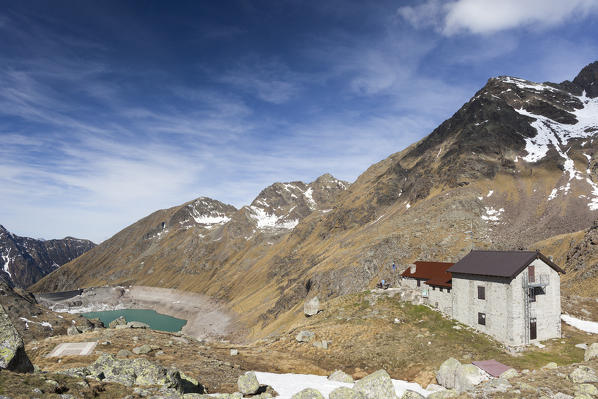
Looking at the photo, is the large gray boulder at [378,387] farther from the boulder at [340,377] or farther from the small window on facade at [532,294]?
the small window on facade at [532,294]

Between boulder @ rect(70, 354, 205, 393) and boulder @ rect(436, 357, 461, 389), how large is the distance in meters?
21.3

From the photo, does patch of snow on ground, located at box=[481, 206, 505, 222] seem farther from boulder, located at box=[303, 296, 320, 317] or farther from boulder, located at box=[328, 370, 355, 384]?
boulder, located at box=[328, 370, 355, 384]

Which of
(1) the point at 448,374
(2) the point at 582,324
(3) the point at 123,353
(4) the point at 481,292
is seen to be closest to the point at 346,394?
(1) the point at 448,374

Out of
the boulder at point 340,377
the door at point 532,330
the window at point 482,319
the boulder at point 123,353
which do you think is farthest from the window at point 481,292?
the boulder at point 123,353

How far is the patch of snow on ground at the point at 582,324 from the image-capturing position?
41781 mm

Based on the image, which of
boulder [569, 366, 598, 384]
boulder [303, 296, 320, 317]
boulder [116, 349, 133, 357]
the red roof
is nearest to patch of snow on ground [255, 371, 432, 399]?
boulder [569, 366, 598, 384]

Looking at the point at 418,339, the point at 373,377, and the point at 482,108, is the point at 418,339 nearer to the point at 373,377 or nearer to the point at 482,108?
the point at 373,377

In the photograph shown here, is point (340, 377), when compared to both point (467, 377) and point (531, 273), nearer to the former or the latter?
point (467, 377)

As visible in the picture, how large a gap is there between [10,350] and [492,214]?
115555 millimetres

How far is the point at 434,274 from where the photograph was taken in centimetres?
5075

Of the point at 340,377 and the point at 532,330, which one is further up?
the point at 532,330

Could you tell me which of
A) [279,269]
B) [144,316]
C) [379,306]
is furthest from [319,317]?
[144,316]

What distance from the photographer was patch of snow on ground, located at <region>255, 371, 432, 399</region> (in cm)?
2749

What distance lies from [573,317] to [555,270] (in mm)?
12609
